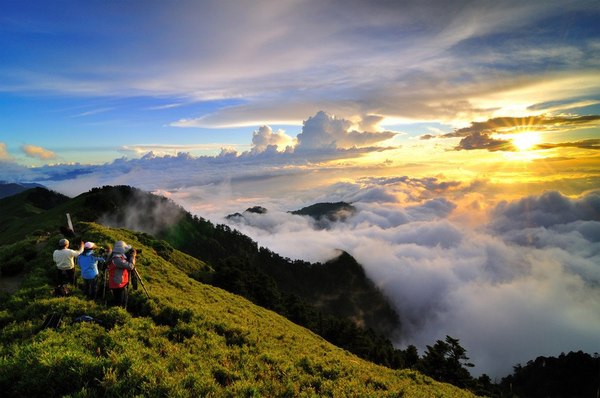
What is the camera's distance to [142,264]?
31.1m

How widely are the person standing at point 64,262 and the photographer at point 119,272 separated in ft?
11.4

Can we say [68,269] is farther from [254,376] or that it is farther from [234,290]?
[234,290]

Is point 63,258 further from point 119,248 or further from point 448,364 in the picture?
point 448,364

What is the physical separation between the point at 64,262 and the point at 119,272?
4.40 meters

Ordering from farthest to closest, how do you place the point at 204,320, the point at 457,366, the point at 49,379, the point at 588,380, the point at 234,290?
the point at 588,380
the point at 234,290
the point at 457,366
the point at 204,320
the point at 49,379

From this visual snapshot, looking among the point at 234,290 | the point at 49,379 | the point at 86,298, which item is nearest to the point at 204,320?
the point at 86,298

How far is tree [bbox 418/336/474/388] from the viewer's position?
5369 centimetres

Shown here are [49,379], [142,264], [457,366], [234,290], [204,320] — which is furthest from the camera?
[234,290]

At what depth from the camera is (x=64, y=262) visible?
18.6 m

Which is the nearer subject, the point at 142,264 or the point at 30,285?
the point at 30,285

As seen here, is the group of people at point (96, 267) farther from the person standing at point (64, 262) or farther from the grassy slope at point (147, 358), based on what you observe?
the grassy slope at point (147, 358)

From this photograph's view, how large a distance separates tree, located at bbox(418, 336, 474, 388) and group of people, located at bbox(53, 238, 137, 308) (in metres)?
55.4

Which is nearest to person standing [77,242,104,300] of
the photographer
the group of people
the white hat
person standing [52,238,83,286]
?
the group of people

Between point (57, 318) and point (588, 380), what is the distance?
738ft
